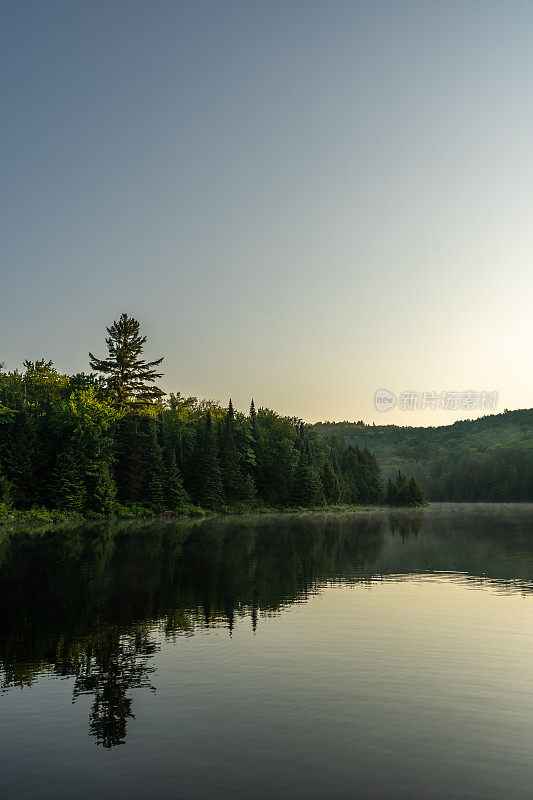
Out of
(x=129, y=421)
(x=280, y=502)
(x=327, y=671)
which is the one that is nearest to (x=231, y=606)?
(x=327, y=671)

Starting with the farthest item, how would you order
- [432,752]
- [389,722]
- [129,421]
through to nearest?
[129,421]
[389,722]
[432,752]

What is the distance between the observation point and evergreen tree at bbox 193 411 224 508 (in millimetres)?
120312

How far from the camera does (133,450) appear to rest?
4161 inches

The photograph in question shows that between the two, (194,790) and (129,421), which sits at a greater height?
(129,421)

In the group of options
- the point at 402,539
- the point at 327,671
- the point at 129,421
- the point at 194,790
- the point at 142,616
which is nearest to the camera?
the point at 194,790

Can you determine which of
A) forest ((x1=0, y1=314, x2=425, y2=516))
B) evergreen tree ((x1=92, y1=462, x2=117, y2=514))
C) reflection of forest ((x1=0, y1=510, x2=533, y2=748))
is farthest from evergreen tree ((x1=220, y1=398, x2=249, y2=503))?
reflection of forest ((x1=0, y1=510, x2=533, y2=748))

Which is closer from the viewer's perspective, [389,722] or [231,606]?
[389,722]

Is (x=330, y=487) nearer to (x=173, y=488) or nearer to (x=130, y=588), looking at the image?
(x=173, y=488)

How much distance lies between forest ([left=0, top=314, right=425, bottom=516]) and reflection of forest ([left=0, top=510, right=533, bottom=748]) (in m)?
24.6

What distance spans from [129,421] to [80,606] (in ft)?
276

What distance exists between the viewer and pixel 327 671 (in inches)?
667

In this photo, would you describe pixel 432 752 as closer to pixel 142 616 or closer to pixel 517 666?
pixel 517 666

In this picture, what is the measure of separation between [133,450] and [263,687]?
92.9 metres

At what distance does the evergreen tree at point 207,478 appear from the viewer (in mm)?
120312
